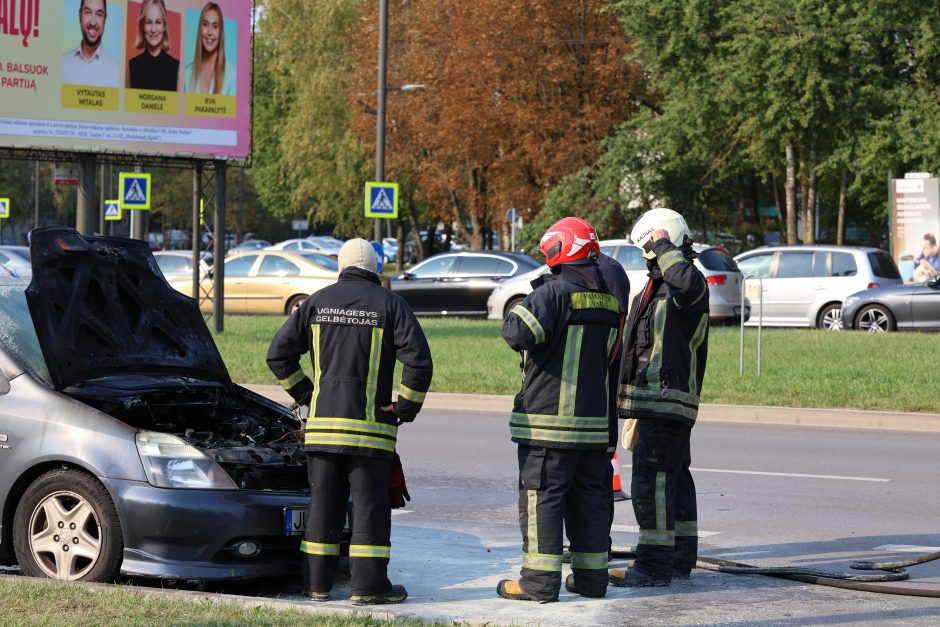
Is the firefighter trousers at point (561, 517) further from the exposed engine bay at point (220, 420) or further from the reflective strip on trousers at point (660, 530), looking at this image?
the exposed engine bay at point (220, 420)

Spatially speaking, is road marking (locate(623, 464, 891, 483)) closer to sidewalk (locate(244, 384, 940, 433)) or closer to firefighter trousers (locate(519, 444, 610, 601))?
sidewalk (locate(244, 384, 940, 433))

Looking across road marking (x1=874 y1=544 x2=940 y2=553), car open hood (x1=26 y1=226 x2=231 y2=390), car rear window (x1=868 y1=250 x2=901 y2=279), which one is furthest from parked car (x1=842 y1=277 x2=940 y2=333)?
car open hood (x1=26 y1=226 x2=231 y2=390)

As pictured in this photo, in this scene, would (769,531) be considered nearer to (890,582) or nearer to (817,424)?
(890,582)

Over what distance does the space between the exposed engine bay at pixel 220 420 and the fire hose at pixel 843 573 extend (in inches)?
74.8

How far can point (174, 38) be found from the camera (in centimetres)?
2184

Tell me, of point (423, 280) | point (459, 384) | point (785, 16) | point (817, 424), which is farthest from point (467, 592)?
point (785, 16)

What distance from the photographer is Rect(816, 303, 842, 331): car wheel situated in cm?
2494

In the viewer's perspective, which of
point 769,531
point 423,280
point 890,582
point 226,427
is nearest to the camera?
point 890,582

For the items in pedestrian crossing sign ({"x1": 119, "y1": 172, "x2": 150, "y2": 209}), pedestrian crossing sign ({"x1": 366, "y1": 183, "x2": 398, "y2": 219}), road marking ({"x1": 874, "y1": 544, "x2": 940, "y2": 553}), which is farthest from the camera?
pedestrian crossing sign ({"x1": 119, "y1": 172, "x2": 150, "y2": 209})

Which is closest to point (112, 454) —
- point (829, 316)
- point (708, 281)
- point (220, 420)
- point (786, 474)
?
point (220, 420)

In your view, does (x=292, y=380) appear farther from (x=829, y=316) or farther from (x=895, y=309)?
(x=829, y=316)

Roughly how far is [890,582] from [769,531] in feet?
5.25

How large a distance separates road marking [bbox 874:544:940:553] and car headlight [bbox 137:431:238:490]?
383cm

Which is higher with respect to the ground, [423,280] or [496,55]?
[496,55]
